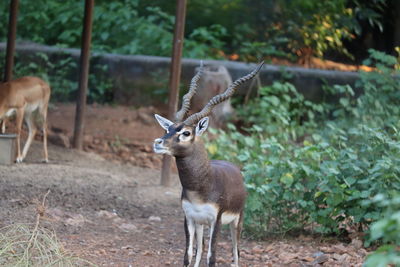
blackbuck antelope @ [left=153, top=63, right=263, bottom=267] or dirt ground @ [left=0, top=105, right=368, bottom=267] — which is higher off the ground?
blackbuck antelope @ [left=153, top=63, right=263, bottom=267]

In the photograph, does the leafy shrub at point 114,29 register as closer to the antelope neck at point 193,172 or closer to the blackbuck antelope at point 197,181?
the blackbuck antelope at point 197,181

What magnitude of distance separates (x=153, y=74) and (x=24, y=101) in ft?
12.9

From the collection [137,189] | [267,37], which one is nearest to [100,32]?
[267,37]

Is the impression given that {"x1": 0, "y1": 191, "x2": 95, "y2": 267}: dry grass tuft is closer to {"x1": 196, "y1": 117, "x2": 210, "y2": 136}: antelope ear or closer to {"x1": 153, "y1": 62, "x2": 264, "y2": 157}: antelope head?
{"x1": 153, "y1": 62, "x2": 264, "y2": 157}: antelope head

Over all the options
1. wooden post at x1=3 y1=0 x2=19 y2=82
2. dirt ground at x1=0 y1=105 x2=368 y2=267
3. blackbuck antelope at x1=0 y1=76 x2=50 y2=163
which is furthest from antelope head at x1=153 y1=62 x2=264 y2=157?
wooden post at x1=3 y1=0 x2=19 y2=82

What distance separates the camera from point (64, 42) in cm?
1617

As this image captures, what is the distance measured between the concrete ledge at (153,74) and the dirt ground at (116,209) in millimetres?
1871

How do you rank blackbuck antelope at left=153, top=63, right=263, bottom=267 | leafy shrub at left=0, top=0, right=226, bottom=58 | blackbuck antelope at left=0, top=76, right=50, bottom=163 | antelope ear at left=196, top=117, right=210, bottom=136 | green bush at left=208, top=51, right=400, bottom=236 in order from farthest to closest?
leafy shrub at left=0, top=0, right=226, bottom=58, blackbuck antelope at left=0, top=76, right=50, bottom=163, green bush at left=208, top=51, right=400, bottom=236, antelope ear at left=196, top=117, right=210, bottom=136, blackbuck antelope at left=153, top=63, right=263, bottom=267

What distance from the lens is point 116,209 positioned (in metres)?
8.11

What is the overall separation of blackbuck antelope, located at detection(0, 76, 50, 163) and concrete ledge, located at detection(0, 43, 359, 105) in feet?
11.3

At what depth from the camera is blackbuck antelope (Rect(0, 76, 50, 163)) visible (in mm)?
9906

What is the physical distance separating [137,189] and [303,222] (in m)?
2.60

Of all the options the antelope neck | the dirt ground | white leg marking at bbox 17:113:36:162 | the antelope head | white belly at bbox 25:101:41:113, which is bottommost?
the dirt ground

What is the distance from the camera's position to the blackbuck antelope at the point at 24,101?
32.5 ft
